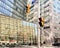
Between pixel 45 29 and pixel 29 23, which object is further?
pixel 45 29

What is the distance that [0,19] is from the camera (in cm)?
1132

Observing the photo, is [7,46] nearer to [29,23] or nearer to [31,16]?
[29,23]

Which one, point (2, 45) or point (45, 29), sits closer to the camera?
point (2, 45)

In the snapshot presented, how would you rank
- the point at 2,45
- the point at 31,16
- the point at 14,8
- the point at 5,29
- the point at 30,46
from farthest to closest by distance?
1. the point at 14,8
2. the point at 31,16
3. the point at 30,46
4. the point at 5,29
5. the point at 2,45

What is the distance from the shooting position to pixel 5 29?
11.4 m

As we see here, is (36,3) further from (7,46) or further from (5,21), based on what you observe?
(7,46)

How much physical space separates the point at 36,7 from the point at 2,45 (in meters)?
5.48

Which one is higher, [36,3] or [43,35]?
[36,3]

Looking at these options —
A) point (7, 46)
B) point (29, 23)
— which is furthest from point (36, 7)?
point (7, 46)

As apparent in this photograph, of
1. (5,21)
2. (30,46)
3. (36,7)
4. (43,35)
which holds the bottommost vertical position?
(30,46)

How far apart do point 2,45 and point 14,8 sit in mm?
6195

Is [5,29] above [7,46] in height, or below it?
above

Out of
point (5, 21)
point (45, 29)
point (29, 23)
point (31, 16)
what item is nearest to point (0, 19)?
point (5, 21)

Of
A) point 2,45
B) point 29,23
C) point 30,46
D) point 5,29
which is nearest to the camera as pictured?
point 2,45
